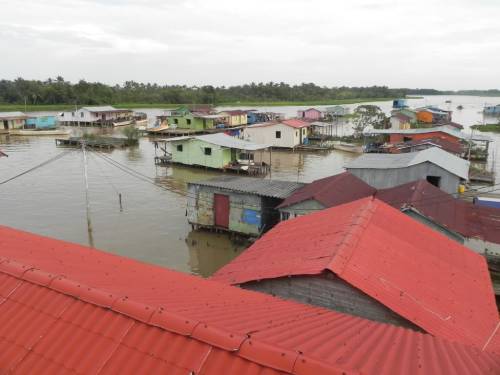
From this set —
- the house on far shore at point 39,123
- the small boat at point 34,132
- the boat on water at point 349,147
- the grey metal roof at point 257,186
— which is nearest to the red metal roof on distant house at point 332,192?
the grey metal roof at point 257,186

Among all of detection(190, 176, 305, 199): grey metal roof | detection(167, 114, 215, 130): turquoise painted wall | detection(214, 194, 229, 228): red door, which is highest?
detection(167, 114, 215, 130): turquoise painted wall

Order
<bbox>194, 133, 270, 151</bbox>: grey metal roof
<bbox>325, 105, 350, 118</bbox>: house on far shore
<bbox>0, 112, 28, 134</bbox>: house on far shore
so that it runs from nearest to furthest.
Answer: <bbox>194, 133, 270, 151</bbox>: grey metal roof, <bbox>0, 112, 28, 134</bbox>: house on far shore, <bbox>325, 105, 350, 118</bbox>: house on far shore

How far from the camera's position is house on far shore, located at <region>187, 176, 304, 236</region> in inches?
619

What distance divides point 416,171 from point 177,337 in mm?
18737

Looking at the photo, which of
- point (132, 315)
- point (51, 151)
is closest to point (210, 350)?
point (132, 315)

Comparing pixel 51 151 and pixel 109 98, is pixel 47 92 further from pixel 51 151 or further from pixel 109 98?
pixel 51 151

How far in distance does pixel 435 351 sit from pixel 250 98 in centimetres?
10966

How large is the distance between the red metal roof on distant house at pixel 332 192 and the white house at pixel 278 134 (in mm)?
22603

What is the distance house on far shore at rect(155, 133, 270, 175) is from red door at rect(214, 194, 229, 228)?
13.1 metres

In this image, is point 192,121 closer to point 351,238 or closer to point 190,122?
point 190,122

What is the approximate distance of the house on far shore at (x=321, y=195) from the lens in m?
14.2

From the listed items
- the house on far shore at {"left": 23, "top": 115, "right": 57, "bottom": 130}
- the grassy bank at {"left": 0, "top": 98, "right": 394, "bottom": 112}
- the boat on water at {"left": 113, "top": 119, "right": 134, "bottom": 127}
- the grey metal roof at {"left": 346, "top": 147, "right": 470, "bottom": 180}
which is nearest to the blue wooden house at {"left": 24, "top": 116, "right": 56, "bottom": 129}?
the house on far shore at {"left": 23, "top": 115, "right": 57, "bottom": 130}

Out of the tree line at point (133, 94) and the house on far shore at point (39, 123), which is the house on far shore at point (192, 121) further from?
the tree line at point (133, 94)

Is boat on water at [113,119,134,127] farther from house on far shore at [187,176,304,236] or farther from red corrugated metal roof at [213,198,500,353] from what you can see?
red corrugated metal roof at [213,198,500,353]
